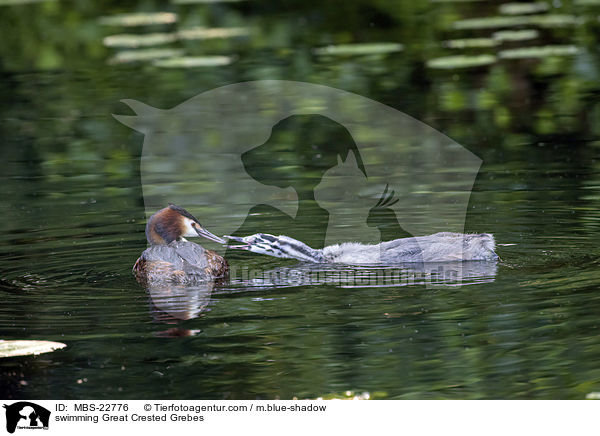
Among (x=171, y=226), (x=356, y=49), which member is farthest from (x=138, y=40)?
(x=171, y=226)

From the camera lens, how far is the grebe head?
290 inches

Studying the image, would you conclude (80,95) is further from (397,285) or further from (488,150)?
(397,285)

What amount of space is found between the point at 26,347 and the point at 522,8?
462 inches

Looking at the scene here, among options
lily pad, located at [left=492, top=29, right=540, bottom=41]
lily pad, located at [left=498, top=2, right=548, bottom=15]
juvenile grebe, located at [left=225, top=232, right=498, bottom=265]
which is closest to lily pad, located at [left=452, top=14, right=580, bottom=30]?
lily pad, located at [left=498, top=2, right=548, bottom=15]

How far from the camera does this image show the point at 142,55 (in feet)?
48.9

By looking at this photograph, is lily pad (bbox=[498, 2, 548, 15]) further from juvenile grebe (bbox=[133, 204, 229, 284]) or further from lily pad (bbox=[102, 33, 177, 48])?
juvenile grebe (bbox=[133, 204, 229, 284])

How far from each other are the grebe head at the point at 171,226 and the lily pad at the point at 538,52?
23.7ft

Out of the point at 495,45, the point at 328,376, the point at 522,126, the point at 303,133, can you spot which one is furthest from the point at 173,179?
the point at 495,45

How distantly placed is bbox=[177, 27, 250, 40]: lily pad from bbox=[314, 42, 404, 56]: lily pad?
5.00ft

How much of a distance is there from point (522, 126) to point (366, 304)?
5.42 metres
